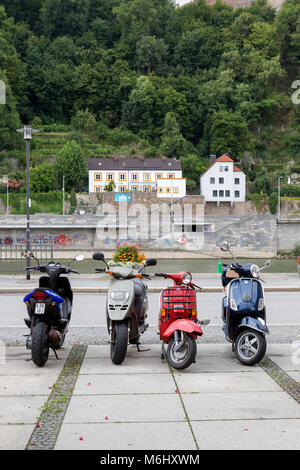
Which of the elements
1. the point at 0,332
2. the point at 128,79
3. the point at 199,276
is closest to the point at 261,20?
the point at 128,79

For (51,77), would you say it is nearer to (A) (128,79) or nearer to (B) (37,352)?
(A) (128,79)

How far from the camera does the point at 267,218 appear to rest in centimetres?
5441

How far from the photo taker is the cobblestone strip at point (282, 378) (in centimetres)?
615

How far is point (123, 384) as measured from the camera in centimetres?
648

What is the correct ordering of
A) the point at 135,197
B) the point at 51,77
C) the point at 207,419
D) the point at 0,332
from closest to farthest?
the point at 207,419
the point at 0,332
the point at 135,197
the point at 51,77

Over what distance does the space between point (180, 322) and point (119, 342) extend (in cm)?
85

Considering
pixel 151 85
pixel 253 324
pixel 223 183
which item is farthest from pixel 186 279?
pixel 151 85

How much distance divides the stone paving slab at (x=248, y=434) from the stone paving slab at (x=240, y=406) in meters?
0.17

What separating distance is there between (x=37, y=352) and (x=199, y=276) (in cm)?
1229

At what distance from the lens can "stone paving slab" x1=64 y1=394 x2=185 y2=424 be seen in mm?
5258

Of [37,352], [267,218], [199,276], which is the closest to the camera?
[37,352]

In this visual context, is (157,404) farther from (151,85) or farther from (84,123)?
(151,85)

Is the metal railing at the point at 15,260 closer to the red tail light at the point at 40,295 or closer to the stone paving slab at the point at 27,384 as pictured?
the red tail light at the point at 40,295

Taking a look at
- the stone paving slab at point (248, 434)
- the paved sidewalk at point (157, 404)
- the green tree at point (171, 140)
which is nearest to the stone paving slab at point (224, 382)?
the paved sidewalk at point (157, 404)
